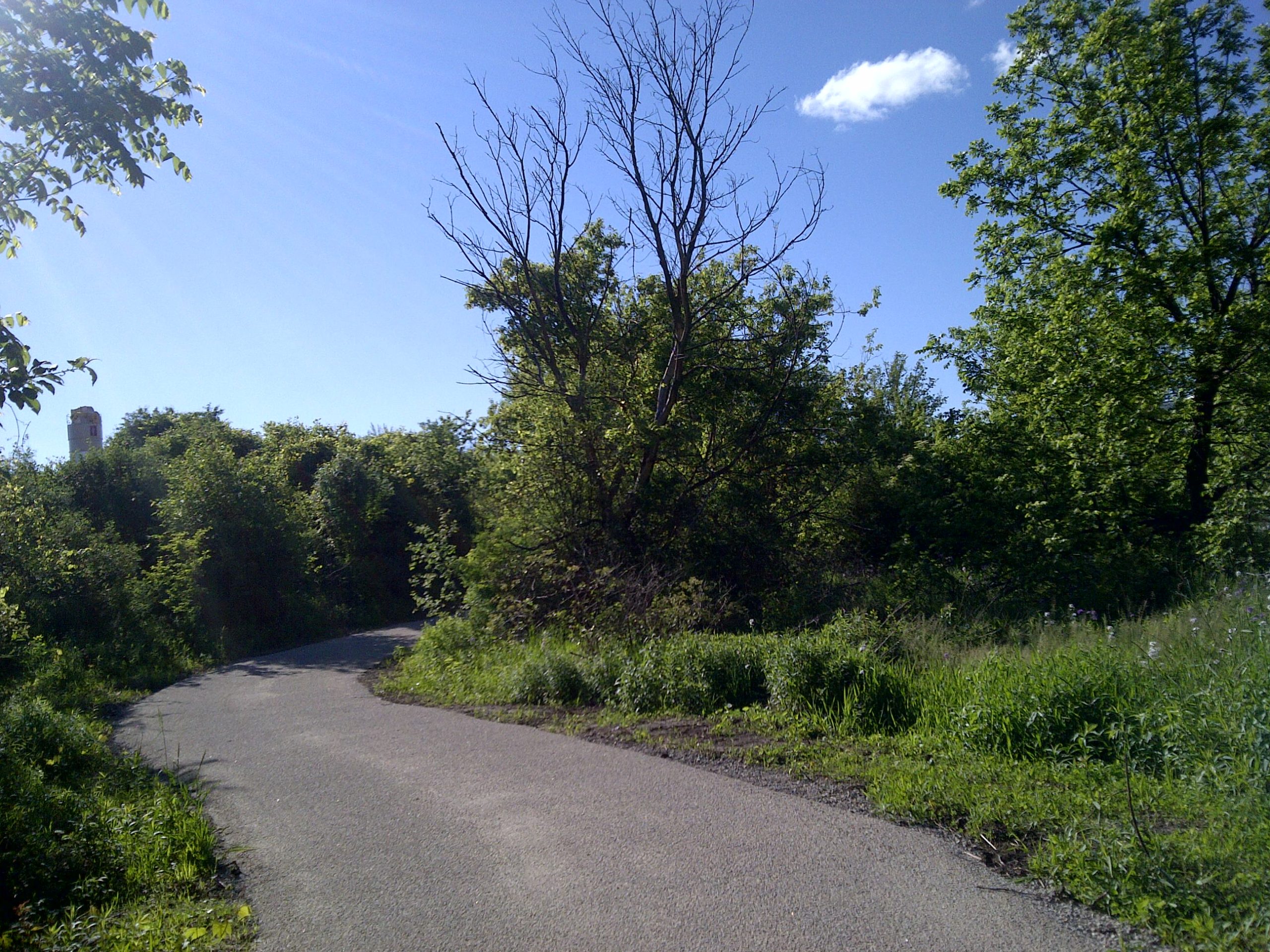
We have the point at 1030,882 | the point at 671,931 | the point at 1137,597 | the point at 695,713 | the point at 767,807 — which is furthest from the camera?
the point at 1137,597

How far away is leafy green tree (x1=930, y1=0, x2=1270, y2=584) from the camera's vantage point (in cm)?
1666

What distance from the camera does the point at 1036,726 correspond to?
6316mm

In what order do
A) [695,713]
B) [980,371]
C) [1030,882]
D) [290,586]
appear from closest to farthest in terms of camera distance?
[1030,882], [695,713], [980,371], [290,586]

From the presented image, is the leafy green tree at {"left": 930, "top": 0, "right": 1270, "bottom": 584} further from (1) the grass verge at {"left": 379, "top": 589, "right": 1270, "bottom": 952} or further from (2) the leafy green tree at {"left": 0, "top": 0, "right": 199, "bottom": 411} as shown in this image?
(2) the leafy green tree at {"left": 0, "top": 0, "right": 199, "bottom": 411}

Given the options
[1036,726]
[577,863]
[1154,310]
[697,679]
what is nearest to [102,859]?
[577,863]

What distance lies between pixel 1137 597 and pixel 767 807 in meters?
11.9

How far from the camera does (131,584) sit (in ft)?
68.0

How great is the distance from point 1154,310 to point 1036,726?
13558mm

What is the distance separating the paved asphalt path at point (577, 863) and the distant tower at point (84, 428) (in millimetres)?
38648

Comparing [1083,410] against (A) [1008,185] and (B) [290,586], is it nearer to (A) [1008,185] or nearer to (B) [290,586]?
(A) [1008,185]

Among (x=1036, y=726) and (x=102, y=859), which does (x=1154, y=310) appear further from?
(x=102, y=859)

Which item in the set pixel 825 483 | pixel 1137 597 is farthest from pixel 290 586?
pixel 1137 597

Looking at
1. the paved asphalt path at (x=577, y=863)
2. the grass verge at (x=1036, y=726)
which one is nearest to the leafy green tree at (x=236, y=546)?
the grass verge at (x=1036, y=726)

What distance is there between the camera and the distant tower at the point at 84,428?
40344 millimetres
